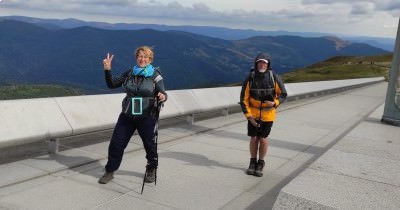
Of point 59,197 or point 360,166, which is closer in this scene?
point 59,197

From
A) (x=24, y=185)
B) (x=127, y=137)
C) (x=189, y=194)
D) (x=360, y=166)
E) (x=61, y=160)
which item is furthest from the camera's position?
(x=61, y=160)

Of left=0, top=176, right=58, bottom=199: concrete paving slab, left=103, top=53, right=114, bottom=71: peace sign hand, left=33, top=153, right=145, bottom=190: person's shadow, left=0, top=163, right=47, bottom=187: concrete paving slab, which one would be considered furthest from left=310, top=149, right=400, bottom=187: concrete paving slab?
left=0, top=163, right=47, bottom=187: concrete paving slab

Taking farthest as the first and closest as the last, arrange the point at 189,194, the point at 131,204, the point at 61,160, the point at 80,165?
the point at 61,160
the point at 80,165
the point at 189,194
the point at 131,204

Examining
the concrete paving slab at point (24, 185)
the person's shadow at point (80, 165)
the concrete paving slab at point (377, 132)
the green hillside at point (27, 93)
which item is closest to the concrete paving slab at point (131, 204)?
the person's shadow at point (80, 165)

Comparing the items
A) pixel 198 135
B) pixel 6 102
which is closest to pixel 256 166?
pixel 198 135

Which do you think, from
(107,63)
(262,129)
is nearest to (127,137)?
(107,63)

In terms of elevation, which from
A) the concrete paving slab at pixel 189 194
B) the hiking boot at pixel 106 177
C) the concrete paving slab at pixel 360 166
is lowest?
the concrete paving slab at pixel 189 194

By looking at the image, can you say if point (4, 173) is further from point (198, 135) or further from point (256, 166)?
point (198, 135)

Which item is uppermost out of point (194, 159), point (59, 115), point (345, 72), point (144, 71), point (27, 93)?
point (144, 71)

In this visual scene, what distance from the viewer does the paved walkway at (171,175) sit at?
5188 mm

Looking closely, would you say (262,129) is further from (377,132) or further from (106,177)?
(377,132)

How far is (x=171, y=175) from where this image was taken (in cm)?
641

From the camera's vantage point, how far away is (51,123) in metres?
6.94

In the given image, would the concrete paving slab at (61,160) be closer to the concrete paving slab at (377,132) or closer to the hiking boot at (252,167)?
the hiking boot at (252,167)
